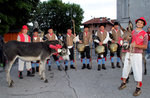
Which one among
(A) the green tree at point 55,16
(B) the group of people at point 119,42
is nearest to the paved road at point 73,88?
(B) the group of people at point 119,42

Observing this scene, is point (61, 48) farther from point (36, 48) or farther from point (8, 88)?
point (8, 88)

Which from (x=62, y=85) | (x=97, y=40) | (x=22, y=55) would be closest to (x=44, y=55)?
(x=22, y=55)

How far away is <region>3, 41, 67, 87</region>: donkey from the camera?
5.74 m

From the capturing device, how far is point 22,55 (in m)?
5.96

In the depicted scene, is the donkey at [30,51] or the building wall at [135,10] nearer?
the donkey at [30,51]

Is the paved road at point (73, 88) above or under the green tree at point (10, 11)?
under

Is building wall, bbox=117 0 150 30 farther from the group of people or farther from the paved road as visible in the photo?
the paved road

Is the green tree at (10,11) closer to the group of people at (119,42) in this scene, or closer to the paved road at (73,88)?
the group of people at (119,42)


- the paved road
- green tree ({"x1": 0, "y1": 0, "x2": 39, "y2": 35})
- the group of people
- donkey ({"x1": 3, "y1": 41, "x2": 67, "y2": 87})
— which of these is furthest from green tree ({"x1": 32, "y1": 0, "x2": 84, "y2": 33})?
the paved road

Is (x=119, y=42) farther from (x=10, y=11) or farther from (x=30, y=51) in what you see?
(x=10, y=11)

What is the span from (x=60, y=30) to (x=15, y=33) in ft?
60.6

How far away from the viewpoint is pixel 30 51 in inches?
239

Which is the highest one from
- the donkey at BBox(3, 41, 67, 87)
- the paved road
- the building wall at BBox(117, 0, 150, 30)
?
the building wall at BBox(117, 0, 150, 30)

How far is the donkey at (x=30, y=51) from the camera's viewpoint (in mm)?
5742
